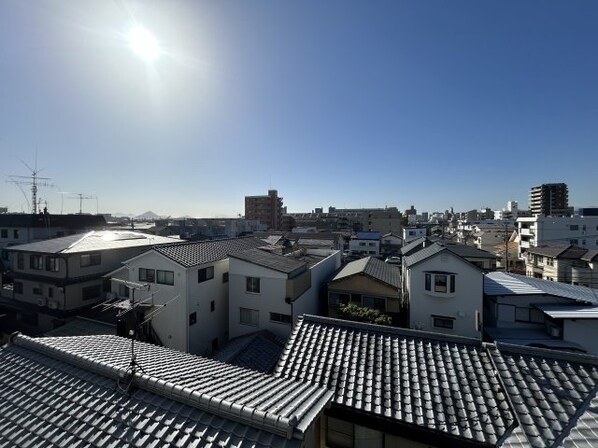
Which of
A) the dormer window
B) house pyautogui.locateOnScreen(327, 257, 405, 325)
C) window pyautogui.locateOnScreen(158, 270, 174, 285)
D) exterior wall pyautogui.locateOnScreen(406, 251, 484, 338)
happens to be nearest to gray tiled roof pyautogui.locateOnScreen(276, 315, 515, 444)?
window pyautogui.locateOnScreen(158, 270, 174, 285)

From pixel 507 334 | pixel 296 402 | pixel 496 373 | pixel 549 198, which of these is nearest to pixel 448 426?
pixel 496 373

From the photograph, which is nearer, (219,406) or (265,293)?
(219,406)

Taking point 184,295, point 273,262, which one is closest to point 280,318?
point 273,262

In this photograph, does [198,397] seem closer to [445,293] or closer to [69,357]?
[69,357]

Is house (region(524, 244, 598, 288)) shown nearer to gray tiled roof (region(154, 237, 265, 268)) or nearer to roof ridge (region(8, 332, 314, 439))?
gray tiled roof (region(154, 237, 265, 268))

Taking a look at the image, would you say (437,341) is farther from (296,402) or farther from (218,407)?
(218,407)

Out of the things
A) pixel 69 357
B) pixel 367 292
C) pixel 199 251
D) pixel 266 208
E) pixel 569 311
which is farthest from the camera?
pixel 266 208

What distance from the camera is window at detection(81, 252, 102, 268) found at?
2211 centimetres

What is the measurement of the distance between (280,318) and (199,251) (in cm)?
717

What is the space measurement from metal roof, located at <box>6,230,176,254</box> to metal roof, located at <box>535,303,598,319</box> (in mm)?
30615

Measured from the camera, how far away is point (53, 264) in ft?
70.8

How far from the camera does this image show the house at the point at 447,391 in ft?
16.1

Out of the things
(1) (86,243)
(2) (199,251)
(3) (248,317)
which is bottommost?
(3) (248,317)

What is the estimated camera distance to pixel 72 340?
7.39 meters
